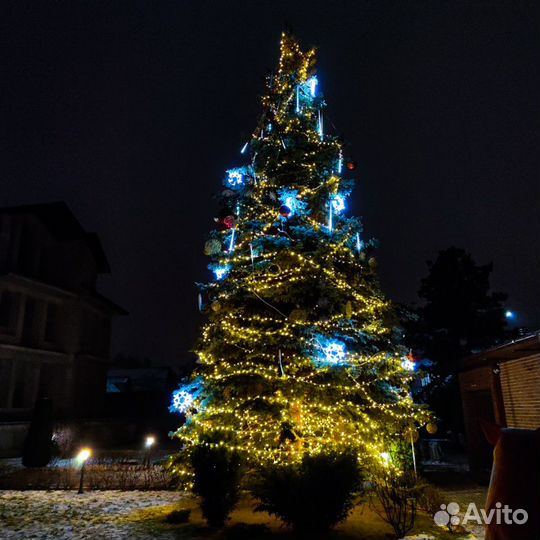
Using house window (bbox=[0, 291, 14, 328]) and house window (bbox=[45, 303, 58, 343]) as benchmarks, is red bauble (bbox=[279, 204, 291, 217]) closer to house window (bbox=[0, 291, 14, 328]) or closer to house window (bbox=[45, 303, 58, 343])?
house window (bbox=[0, 291, 14, 328])

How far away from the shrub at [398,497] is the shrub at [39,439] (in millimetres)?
12116

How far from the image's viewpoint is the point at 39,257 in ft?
78.3

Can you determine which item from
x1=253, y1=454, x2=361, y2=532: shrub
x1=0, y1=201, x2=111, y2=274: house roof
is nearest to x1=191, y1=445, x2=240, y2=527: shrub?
x1=253, y1=454, x2=361, y2=532: shrub

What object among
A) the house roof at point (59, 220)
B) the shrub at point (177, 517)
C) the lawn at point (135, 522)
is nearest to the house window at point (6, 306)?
the house roof at point (59, 220)

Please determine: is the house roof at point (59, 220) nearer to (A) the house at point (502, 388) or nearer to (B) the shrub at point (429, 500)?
(A) the house at point (502, 388)

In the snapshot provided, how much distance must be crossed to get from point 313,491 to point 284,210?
21.1ft

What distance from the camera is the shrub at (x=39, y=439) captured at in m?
15.2

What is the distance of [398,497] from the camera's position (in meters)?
7.06

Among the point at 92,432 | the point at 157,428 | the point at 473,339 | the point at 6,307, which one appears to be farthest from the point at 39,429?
the point at 473,339

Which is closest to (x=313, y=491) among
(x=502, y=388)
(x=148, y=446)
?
(x=502, y=388)

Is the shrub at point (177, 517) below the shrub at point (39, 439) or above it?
below

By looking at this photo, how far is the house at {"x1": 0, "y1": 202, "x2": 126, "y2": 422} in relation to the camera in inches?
837

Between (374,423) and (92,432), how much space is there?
1761cm

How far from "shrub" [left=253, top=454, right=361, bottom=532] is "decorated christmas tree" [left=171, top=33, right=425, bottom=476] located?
3.07 ft
